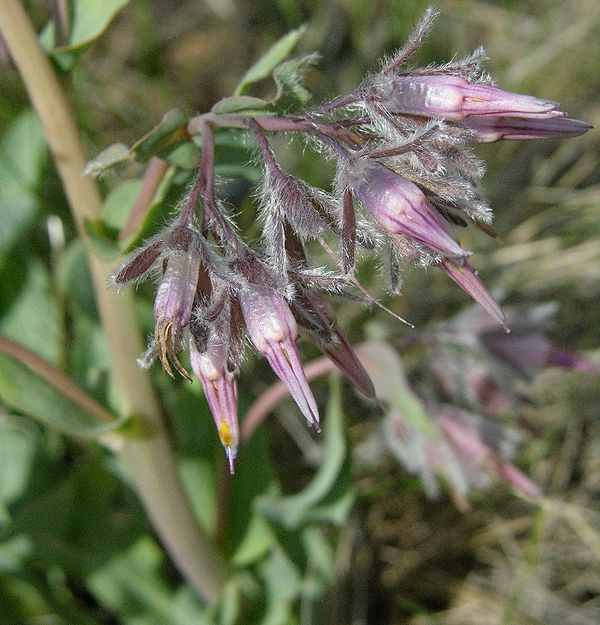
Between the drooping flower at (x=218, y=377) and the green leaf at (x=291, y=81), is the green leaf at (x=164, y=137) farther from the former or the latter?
the drooping flower at (x=218, y=377)

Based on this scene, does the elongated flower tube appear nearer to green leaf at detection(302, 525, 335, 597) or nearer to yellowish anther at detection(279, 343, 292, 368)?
yellowish anther at detection(279, 343, 292, 368)

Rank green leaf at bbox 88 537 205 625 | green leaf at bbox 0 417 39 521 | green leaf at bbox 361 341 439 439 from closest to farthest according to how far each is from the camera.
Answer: green leaf at bbox 361 341 439 439, green leaf at bbox 0 417 39 521, green leaf at bbox 88 537 205 625

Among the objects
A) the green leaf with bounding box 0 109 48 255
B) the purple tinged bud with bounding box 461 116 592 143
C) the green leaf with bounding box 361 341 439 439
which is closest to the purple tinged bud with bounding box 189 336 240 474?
the purple tinged bud with bounding box 461 116 592 143

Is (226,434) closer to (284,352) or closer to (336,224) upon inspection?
(284,352)

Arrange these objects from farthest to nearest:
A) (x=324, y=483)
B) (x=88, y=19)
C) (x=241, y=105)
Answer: (x=324, y=483), (x=88, y=19), (x=241, y=105)

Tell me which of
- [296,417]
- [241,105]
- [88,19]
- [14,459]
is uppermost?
[88,19]

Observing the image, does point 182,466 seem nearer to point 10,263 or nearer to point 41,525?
point 41,525

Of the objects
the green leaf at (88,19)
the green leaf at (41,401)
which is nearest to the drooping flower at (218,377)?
the green leaf at (41,401)

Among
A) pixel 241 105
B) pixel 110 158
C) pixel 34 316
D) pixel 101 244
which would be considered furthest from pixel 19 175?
pixel 241 105
